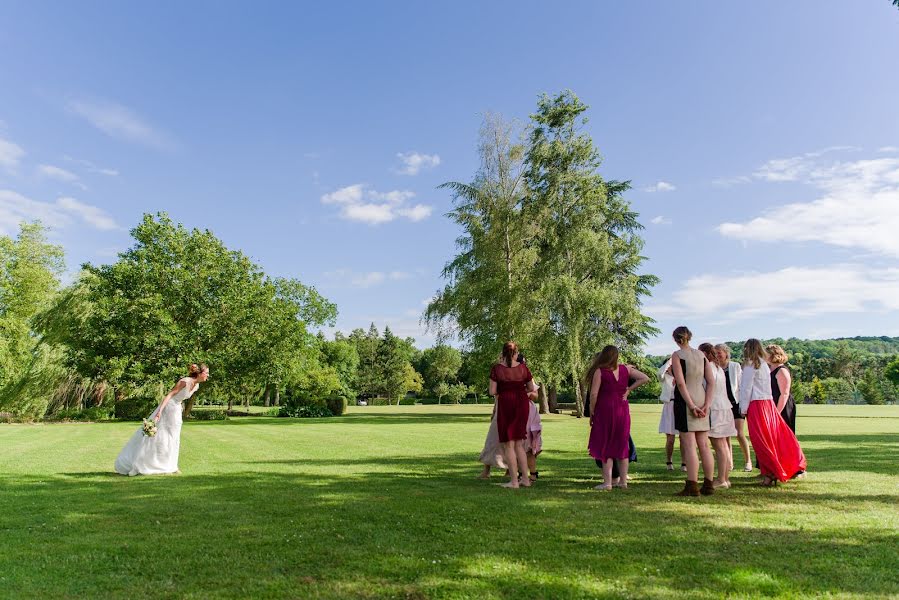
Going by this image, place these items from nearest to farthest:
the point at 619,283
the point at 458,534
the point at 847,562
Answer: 1. the point at 847,562
2. the point at 458,534
3. the point at 619,283

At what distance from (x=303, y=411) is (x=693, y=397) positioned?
40607 millimetres

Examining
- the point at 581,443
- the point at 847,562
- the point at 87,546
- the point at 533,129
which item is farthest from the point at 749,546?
the point at 533,129

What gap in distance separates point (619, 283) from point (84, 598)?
35.8 metres

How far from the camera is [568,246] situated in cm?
3262

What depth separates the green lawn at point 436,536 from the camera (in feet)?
14.1

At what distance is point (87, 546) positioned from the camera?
5.54 meters

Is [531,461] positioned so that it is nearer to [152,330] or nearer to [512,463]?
[512,463]

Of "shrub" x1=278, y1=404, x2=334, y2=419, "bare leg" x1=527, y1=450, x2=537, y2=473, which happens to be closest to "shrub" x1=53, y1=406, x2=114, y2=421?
"shrub" x1=278, y1=404, x2=334, y2=419

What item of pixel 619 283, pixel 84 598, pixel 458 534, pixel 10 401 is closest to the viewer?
pixel 84 598

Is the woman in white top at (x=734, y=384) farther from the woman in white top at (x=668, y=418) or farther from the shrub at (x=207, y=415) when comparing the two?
the shrub at (x=207, y=415)

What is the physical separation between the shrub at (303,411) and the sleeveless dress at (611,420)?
38.6 m

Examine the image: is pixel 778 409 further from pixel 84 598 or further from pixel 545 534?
pixel 84 598

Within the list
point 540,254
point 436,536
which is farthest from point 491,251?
point 436,536

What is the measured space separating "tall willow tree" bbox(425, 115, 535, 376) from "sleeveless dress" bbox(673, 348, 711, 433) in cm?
2417
